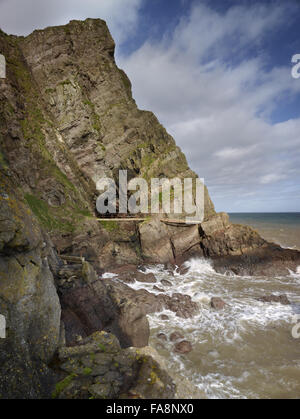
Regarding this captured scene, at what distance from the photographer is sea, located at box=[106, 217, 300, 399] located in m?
6.98

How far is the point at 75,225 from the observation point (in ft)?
75.4

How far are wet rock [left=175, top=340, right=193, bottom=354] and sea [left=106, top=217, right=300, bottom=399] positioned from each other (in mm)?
168

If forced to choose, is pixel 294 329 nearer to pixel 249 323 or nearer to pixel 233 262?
pixel 249 323

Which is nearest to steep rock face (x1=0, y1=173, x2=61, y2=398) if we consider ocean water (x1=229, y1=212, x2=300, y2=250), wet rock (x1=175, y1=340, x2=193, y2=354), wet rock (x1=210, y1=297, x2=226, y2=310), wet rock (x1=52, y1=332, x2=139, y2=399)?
wet rock (x1=52, y1=332, x2=139, y2=399)

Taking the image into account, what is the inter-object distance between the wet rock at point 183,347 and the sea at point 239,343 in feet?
0.55

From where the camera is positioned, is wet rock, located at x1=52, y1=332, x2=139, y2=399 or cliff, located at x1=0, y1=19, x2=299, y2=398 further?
cliff, located at x1=0, y1=19, x2=299, y2=398

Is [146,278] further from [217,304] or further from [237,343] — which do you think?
[237,343]

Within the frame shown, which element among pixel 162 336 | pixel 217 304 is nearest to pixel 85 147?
pixel 217 304

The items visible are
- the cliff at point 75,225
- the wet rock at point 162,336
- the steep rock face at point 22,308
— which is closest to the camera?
the steep rock face at point 22,308

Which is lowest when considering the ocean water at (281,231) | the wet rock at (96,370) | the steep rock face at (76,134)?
the ocean water at (281,231)

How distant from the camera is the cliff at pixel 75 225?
3719 millimetres

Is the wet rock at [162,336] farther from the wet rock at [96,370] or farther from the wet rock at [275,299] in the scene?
the wet rock at [275,299]

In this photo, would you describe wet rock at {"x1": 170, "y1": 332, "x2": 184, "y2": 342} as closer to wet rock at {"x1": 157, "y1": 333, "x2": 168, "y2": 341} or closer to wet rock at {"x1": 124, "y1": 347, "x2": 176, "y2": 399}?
wet rock at {"x1": 157, "y1": 333, "x2": 168, "y2": 341}

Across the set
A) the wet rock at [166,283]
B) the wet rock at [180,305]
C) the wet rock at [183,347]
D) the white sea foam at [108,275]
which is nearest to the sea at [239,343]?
the wet rock at [183,347]
